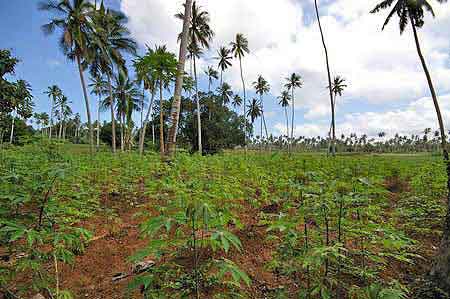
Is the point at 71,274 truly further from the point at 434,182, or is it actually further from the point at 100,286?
the point at 434,182

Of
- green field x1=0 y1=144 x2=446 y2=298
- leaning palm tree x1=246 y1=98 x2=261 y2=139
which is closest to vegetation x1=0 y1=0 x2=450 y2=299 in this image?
green field x1=0 y1=144 x2=446 y2=298

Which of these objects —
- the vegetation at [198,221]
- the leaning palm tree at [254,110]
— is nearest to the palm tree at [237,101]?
the leaning palm tree at [254,110]

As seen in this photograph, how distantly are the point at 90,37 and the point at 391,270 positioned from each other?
18.5m

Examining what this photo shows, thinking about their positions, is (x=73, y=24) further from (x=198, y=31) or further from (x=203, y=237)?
(x=203, y=237)

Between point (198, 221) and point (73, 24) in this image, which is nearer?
point (198, 221)

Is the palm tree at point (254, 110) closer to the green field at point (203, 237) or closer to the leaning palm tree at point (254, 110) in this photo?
the leaning palm tree at point (254, 110)

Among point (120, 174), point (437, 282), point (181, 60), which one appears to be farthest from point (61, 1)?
point (437, 282)

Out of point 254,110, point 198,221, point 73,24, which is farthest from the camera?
point 254,110

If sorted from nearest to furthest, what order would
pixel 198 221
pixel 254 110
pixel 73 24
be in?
pixel 198 221 → pixel 73 24 → pixel 254 110

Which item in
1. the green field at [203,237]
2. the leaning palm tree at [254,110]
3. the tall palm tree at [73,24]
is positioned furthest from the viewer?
the leaning palm tree at [254,110]

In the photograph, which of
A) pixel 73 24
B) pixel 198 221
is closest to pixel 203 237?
pixel 198 221

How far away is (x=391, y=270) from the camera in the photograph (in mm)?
2969

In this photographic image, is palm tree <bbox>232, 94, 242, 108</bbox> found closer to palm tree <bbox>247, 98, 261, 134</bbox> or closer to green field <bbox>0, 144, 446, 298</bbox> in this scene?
palm tree <bbox>247, 98, 261, 134</bbox>

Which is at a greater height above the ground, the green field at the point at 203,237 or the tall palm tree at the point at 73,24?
the tall palm tree at the point at 73,24
